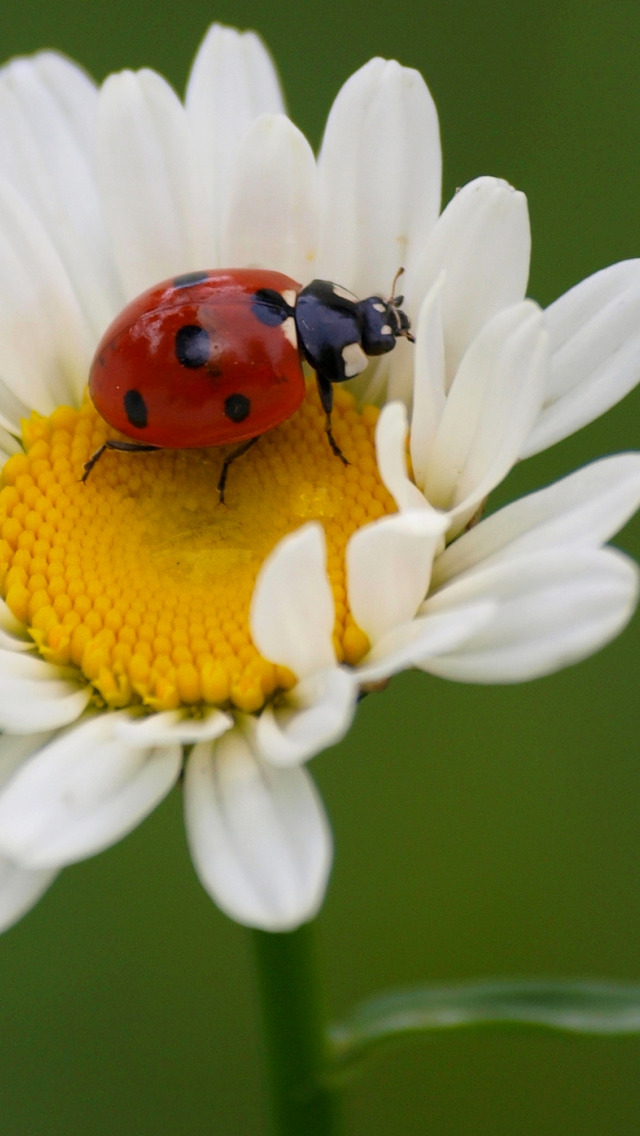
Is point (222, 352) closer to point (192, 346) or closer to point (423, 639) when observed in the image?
point (192, 346)

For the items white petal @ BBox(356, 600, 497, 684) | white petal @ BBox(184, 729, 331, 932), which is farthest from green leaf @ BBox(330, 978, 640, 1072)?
white petal @ BBox(356, 600, 497, 684)

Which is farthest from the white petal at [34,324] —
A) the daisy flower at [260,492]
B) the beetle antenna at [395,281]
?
the beetle antenna at [395,281]

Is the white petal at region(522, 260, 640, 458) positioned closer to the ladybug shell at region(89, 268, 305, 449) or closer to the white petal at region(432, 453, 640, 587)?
the white petal at region(432, 453, 640, 587)

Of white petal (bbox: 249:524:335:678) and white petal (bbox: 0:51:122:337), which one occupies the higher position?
white petal (bbox: 0:51:122:337)

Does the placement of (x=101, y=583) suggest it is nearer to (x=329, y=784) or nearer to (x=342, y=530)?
(x=342, y=530)

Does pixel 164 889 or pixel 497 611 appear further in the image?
pixel 164 889

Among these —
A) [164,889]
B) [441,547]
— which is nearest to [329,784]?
[164,889]

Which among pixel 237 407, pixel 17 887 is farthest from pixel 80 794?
pixel 237 407
